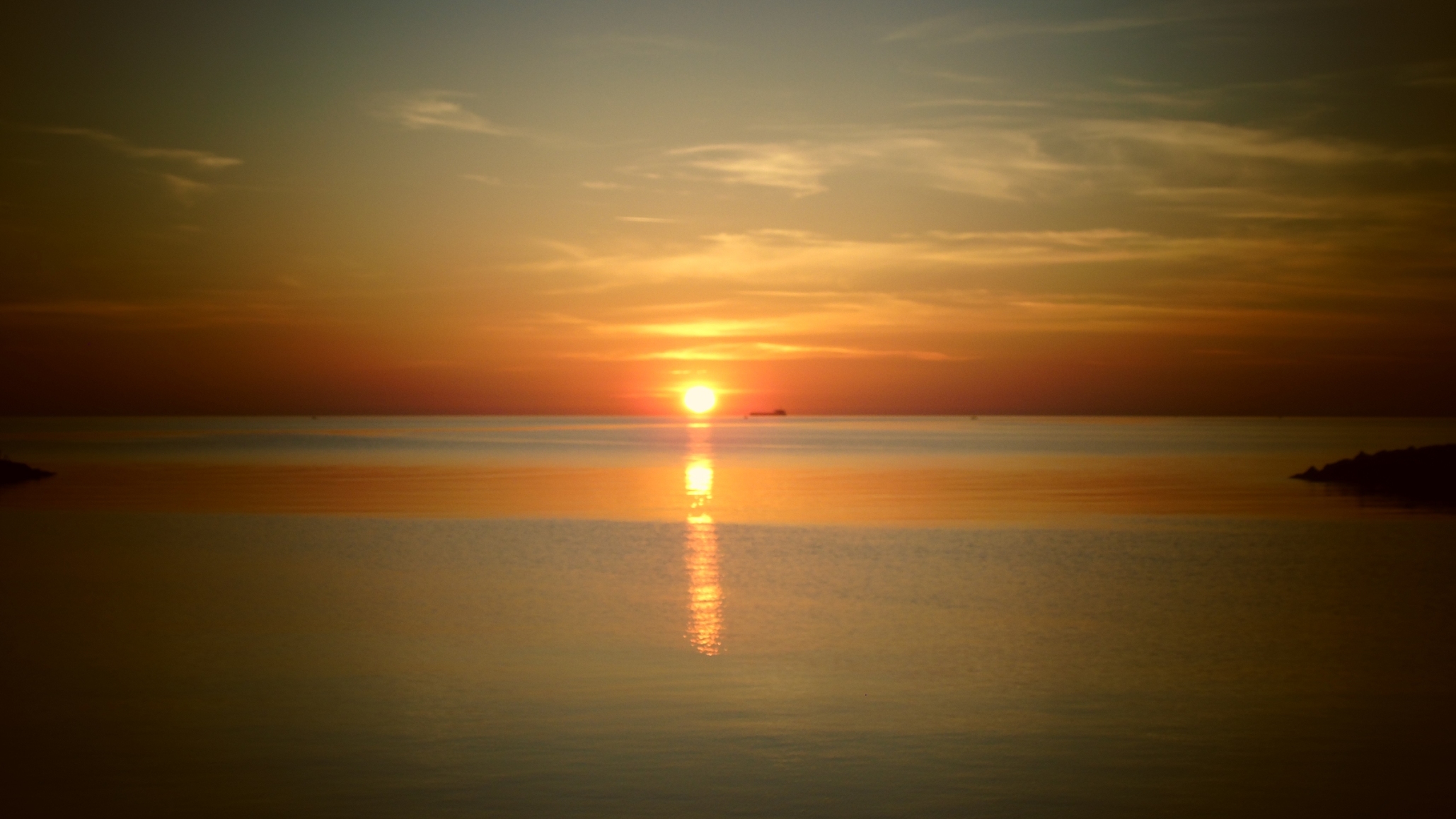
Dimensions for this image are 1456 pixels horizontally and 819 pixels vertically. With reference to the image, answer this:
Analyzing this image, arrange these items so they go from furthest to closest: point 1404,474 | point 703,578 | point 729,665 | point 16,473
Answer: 1. point 16,473
2. point 1404,474
3. point 703,578
4. point 729,665

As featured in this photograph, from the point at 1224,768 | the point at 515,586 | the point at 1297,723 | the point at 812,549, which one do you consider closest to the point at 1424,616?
the point at 1297,723

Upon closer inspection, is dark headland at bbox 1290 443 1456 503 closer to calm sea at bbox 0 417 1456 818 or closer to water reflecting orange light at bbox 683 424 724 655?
calm sea at bbox 0 417 1456 818

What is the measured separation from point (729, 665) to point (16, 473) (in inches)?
2000

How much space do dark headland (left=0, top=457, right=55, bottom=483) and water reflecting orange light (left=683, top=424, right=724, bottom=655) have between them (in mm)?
32141

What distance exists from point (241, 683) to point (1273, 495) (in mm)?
41555

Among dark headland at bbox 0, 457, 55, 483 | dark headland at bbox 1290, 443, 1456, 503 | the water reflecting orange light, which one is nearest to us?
the water reflecting orange light

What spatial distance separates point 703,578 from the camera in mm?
22359

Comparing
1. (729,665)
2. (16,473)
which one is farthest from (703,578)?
(16,473)

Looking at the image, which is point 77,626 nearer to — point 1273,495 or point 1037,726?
point 1037,726

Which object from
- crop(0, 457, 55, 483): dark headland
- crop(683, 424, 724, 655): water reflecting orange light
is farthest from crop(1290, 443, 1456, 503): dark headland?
crop(0, 457, 55, 483): dark headland

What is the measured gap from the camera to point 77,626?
17.1m

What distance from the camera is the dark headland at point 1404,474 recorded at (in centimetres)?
4544

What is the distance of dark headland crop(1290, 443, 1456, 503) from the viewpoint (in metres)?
45.4

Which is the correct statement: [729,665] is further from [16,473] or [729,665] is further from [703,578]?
[16,473]
